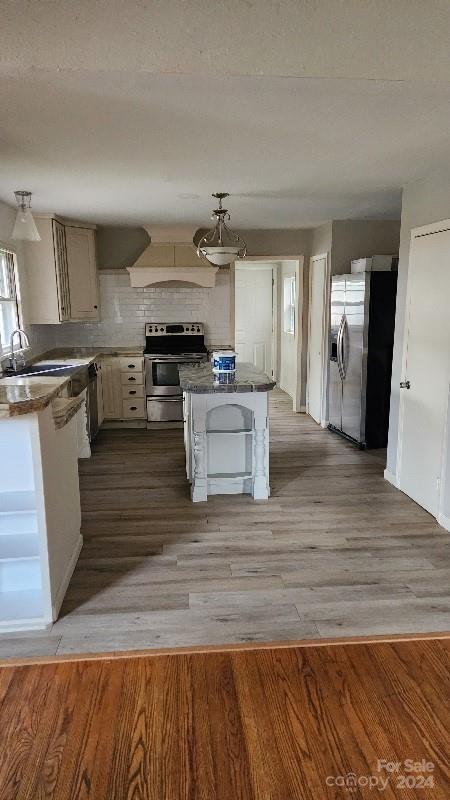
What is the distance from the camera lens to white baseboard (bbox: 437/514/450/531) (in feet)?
11.3

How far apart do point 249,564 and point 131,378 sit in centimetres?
353

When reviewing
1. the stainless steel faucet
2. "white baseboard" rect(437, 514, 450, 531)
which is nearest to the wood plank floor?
"white baseboard" rect(437, 514, 450, 531)

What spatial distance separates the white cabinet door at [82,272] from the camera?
228 inches

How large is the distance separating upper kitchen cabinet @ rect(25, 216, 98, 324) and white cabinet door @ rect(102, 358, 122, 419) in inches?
24.9

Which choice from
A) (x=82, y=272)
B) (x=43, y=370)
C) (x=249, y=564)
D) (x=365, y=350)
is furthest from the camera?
(x=82, y=272)

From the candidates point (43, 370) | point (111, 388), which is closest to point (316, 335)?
point (111, 388)

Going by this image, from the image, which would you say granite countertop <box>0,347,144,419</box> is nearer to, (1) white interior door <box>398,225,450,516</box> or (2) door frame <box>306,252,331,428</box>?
(1) white interior door <box>398,225,450,516</box>

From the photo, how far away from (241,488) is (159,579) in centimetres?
136

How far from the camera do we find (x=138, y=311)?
21.3ft

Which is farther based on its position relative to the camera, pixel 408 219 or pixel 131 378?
pixel 131 378

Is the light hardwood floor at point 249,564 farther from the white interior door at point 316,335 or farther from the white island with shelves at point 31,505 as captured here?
the white interior door at point 316,335

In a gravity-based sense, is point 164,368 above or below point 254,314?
below

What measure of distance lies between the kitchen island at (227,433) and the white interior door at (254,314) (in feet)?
15.3

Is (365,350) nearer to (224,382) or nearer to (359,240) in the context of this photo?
(359,240)
